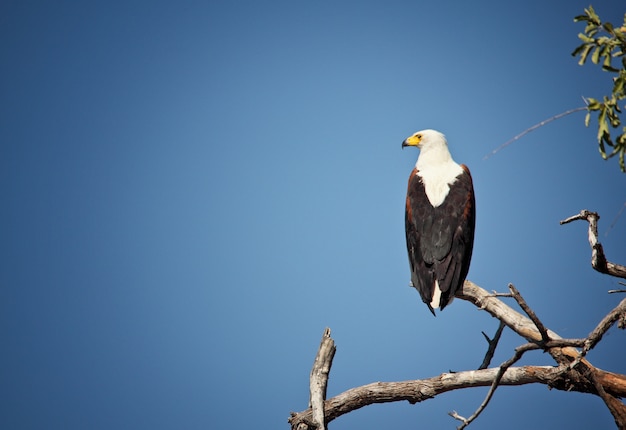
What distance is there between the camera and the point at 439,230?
21.4 ft

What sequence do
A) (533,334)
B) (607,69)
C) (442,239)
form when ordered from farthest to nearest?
(442,239)
(533,334)
(607,69)

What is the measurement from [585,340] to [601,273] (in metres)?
0.84

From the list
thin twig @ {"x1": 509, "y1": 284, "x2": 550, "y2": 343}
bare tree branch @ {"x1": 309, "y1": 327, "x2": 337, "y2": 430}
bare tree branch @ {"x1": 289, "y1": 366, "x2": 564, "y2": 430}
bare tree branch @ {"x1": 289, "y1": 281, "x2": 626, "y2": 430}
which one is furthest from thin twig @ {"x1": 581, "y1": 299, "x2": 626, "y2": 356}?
bare tree branch @ {"x1": 309, "y1": 327, "x2": 337, "y2": 430}

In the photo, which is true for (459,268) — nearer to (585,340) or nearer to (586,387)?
(586,387)

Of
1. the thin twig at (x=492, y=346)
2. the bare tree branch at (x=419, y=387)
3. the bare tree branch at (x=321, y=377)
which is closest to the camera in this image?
the bare tree branch at (x=419, y=387)

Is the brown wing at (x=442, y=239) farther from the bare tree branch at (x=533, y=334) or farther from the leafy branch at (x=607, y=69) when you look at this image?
the leafy branch at (x=607, y=69)

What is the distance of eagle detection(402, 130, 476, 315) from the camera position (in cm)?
623

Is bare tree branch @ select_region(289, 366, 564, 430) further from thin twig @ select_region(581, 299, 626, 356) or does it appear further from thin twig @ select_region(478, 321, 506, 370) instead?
thin twig @ select_region(581, 299, 626, 356)

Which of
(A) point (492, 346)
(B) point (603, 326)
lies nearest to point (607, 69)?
(B) point (603, 326)

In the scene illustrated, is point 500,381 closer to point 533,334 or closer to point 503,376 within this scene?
point 503,376

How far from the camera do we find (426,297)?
6.27 meters

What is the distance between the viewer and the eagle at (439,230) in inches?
245

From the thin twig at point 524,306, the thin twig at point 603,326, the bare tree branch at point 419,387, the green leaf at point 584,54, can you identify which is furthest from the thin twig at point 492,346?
the green leaf at point 584,54

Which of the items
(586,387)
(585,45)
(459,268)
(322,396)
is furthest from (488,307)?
(585,45)
